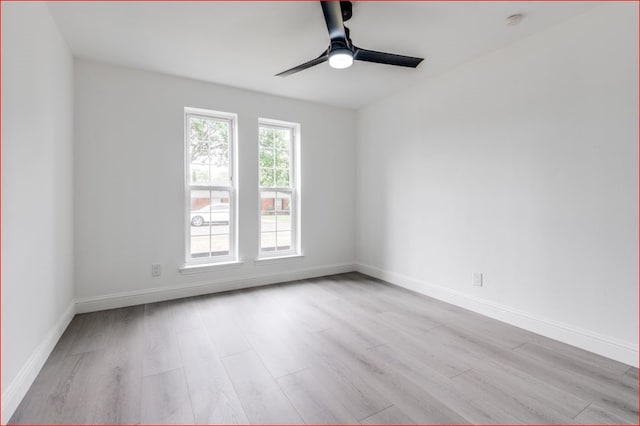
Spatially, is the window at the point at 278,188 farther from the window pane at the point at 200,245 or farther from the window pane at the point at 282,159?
the window pane at the point at 200,245

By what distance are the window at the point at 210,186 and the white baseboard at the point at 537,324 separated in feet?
7.82

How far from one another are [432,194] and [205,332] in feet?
9.07

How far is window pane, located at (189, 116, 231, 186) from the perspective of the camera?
11.9 feet

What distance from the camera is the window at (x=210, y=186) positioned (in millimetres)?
3592

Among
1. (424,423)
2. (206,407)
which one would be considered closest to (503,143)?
(424,423)

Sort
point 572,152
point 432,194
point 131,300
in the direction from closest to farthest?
point 572,152 < point 131,300 < point 432,194

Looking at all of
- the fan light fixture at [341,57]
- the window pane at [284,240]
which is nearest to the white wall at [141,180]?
the window pane at [284,240]

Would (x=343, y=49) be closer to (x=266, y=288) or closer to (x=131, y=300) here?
(x=266, y=288)

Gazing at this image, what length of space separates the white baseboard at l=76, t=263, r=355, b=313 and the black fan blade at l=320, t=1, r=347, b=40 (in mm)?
2923

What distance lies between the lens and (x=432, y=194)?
137 inches

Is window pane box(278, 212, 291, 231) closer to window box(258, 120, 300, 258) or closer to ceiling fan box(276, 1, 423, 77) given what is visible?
window box(258, 120, 300, 258)

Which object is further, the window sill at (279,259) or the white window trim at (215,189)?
the window sill at (279,259)

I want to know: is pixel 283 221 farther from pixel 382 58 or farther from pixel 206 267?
pixel 382 58

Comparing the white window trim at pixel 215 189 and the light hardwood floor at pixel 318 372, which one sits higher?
the white window trim at pixel 215 189
